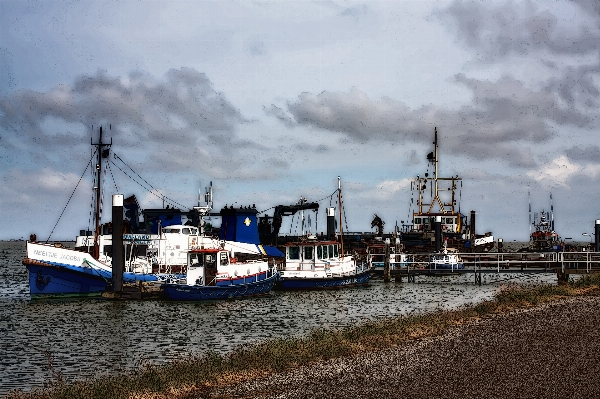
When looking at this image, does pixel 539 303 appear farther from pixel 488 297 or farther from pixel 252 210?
pixel 252 210

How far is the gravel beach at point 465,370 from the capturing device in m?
13.2

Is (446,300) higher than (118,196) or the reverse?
the reverse

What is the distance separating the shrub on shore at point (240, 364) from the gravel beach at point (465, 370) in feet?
2.31

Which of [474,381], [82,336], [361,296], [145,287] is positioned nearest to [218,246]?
[145,287]

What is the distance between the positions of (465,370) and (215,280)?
26147 millimetres

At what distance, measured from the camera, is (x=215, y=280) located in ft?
130

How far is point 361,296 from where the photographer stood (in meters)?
43.8

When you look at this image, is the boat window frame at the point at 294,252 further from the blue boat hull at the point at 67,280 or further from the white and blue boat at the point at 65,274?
the blue boat hull at the point at 67,280

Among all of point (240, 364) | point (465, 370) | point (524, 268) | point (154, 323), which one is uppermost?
point (524, 268)

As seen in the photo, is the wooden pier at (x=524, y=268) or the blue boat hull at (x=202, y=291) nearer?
the blue boat hull at (x=202, y=291)

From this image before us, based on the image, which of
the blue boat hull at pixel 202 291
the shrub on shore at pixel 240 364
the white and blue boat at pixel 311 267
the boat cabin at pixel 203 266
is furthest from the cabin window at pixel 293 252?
the shrub on shore at pixel 240 364

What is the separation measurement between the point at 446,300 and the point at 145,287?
59.2 feet

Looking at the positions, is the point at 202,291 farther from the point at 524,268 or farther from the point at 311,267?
the point at 524,268

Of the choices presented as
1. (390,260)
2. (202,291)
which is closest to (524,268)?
(390,260)
